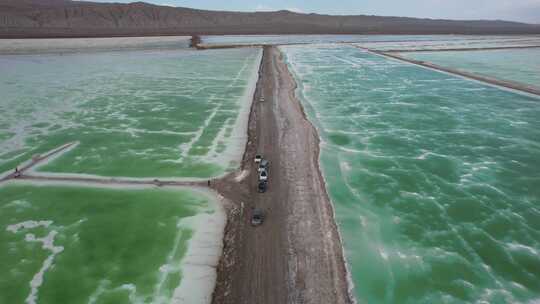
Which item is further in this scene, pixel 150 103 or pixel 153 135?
pixel 150 103

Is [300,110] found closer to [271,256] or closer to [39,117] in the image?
[271,256]

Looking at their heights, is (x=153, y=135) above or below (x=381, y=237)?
above

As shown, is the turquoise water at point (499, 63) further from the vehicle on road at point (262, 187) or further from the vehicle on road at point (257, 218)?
the vehicle on road at point (257, 218)

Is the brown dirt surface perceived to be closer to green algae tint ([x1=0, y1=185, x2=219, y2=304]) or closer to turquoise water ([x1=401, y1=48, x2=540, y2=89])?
green algae tint ([x1=0, y1=185, x2=219, y2=304])

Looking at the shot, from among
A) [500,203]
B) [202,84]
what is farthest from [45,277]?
[202,84]

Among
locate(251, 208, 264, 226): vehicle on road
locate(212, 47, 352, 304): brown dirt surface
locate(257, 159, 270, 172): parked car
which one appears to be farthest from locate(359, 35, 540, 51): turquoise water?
locate(251, 208, 264, 226): vehicle on road

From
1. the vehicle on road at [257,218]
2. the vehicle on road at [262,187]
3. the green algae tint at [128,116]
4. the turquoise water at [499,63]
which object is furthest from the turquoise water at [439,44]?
the vehicle on road at [257,218]

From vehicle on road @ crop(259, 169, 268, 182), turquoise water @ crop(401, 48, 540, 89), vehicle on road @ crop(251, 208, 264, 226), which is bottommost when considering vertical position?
vehicle on road @ crop(251, 208, 264, 226)
